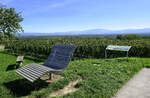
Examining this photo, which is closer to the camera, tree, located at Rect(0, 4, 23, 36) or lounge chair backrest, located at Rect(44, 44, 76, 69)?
lounge chair backrest, located at Rect(44, 44, 76, 69)

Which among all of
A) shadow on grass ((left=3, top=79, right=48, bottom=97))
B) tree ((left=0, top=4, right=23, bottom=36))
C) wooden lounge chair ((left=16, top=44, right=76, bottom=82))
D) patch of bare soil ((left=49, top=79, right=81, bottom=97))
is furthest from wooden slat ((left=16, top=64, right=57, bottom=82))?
tree ((left=0, top=4, right=23, bottom=36))

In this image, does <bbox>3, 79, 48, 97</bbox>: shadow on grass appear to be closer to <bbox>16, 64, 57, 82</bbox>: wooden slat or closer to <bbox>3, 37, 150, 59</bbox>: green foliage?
<bbox>16, 64, 57, 82</bbox>: wooden slat

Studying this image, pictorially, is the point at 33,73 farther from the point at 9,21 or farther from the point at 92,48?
the point at 9,21

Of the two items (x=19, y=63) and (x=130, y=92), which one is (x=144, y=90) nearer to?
(x=130, y=92)

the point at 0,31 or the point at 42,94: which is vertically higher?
the point at 0,31

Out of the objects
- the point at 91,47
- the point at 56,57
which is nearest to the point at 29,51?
the point at 91,47

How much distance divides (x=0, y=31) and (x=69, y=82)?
666 inches

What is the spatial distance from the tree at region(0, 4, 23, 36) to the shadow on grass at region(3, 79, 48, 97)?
51.9 ft

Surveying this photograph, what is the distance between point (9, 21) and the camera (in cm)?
1941

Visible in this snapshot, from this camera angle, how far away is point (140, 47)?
11.0 metres

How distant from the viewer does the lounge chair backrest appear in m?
4.29

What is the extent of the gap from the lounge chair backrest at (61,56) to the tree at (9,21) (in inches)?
627

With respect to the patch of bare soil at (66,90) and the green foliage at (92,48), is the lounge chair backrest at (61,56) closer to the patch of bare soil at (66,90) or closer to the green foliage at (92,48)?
the patch of bare soil at (66,90)

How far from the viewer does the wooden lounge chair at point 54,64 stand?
12.8 feet
